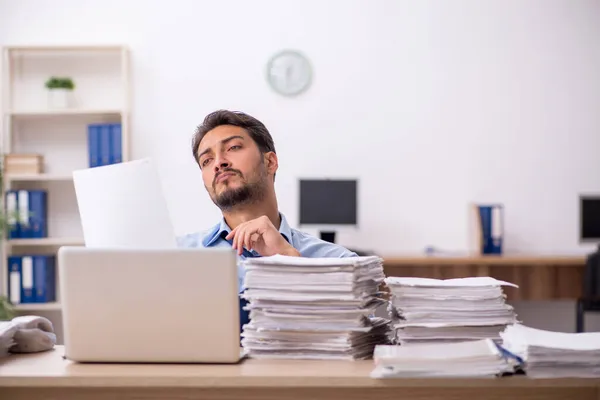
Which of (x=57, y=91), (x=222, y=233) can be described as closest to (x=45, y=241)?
(x=57, y=91)

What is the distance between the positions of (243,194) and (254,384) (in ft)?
3.21

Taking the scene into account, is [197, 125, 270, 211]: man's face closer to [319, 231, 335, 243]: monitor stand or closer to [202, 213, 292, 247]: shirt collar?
[202, 213, 292, 247]: shirt collar

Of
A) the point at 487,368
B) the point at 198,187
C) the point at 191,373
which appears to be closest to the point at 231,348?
the point at 191,373

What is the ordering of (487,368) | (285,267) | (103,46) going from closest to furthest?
1. (487,368)
2. (285,267)
3. (103,46)

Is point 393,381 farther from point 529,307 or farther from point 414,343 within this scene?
point 529,307

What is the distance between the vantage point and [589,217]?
5.26 meters

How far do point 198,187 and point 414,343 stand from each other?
155 inches

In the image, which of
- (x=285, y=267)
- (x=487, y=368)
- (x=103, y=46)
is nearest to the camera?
(x=487, y=368)

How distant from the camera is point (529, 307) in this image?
5.36 m

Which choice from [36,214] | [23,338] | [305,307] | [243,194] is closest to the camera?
[305,307]

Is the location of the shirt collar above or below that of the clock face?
below

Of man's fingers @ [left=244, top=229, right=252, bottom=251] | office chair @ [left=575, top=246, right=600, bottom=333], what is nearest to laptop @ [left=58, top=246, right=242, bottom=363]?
man's fingers @ [left=244, top=229, right=252, bottom=251]

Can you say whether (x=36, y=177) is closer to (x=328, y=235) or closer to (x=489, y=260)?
(x=328, y=235)

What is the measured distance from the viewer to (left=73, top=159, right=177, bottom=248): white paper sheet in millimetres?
1542
